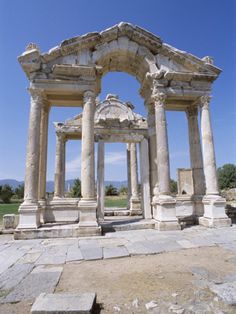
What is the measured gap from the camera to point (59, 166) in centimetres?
1491

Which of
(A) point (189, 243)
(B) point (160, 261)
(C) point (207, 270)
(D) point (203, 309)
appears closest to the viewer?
(D) point (203, 309)

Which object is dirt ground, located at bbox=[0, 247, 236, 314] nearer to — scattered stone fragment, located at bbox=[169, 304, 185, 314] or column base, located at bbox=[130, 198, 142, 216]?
scattered stone fragment, located at bbox=[169, 304, 185, 314]

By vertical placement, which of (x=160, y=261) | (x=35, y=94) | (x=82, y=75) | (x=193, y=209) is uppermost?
(x=82, y=75)

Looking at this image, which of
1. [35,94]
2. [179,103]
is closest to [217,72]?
[179,103]

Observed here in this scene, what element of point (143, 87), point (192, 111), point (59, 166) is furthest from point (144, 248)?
point (59, 166)

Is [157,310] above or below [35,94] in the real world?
below

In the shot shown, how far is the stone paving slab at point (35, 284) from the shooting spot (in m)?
3.33

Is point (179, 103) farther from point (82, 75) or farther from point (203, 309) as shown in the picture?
point (203, 309)

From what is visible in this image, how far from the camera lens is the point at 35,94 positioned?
354 inches

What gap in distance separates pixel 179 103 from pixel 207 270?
28.4 ft

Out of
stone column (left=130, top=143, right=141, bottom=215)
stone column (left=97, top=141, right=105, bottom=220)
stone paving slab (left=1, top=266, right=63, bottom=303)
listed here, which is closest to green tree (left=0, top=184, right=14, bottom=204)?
stone column (left=130, top=143, right=141, bottom=215)

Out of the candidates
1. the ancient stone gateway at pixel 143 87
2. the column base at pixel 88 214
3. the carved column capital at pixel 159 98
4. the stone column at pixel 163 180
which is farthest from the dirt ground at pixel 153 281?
the carved column capital at pixel 159 98

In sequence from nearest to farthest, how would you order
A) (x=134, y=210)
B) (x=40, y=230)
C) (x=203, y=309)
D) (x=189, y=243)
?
(x=203, y=309) → (x=189, y=243) → (x=40, y=230) → (x=134, y=210)

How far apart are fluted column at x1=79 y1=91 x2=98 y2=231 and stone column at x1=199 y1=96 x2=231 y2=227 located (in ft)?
15.4
